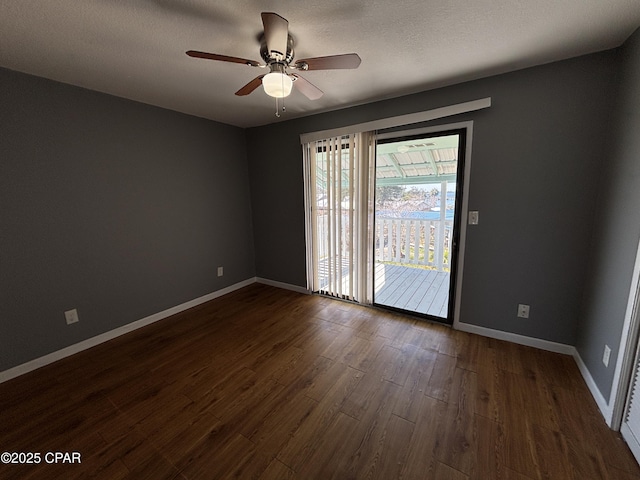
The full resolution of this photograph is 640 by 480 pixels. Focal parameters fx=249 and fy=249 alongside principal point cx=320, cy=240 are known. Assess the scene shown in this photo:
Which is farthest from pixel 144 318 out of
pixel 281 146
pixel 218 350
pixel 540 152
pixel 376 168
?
pixel 540 152

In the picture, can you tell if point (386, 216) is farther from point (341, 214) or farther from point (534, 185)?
point (534, 185)

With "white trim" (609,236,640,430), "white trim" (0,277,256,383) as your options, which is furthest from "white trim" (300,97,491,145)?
"white trim" (0,277,256,383)

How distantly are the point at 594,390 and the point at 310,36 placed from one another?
298 centimetres

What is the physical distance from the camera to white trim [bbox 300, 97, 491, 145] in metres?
2.15

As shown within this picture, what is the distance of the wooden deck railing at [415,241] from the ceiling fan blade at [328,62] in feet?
8.61

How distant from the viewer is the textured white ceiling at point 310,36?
1316 millimetres

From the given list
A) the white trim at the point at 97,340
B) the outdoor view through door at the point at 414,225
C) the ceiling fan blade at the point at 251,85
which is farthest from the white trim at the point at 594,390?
the white trim at the point at 97,340

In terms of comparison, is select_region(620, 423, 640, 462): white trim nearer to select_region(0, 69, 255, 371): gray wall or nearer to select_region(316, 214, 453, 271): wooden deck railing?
select_region(316, 214, 453, 271): wooden deck railing

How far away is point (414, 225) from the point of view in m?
4.00

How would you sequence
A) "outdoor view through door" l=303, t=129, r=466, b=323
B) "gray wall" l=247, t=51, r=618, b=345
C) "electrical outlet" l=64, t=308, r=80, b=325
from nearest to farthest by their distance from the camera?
1. "gray wall" l=247, t=51, r=618, b=345
2. "electrical outlet" l=64, t=308, r=80, b=325
3. "outdoor view through door" l=303, t=129, r=466, b=323

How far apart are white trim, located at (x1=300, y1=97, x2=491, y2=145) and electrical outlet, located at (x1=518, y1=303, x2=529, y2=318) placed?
1762mm

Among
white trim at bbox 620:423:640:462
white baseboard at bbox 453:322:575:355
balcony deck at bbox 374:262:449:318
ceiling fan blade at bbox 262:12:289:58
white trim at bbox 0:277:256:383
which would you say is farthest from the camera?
balcony deck at bbox 374:262:449:318

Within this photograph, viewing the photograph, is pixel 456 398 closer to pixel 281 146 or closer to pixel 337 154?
pixel 337 154

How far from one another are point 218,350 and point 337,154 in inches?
95.6
